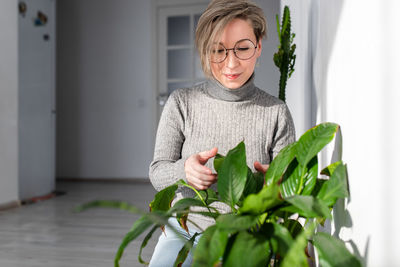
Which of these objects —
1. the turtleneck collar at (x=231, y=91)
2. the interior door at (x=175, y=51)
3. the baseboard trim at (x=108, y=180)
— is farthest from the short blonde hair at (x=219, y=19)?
the baseboard trim at (x=108, y=180)

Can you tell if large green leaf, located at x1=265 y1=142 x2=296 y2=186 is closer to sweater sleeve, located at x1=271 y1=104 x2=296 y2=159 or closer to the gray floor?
sweater sleeve, located at x1=271 y1=104 x2=296 y2=159

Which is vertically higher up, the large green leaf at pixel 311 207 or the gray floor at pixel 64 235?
the large green leaf at pixel 311 207

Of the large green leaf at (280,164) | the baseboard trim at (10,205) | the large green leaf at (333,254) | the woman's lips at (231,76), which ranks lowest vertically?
the baseboard trim at (10,205)

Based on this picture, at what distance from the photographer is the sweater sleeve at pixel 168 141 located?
2.96 feet

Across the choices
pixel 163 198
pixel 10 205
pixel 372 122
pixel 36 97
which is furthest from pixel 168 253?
pixel 36 97

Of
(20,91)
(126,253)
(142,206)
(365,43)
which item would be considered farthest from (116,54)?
(365,43)

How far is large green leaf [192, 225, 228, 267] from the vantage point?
0.42 metres

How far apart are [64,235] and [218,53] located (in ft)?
6.32

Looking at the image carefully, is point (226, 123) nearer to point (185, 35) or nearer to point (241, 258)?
point (241, 258)

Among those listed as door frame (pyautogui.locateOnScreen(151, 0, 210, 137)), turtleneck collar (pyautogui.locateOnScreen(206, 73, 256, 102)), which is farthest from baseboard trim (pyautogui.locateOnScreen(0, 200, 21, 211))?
turtleneck collar (pyautogui.locateOnScreen(206, 73, 256, 102))

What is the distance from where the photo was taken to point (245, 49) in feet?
2.81

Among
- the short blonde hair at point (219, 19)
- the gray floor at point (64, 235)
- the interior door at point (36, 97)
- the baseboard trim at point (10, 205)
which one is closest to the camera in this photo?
the short blonde hair at point (219, 19)

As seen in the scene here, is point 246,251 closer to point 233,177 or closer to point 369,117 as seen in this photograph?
point 233,177

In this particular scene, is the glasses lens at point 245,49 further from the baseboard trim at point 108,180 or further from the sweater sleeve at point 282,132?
the baseboard trim at point 108,180
